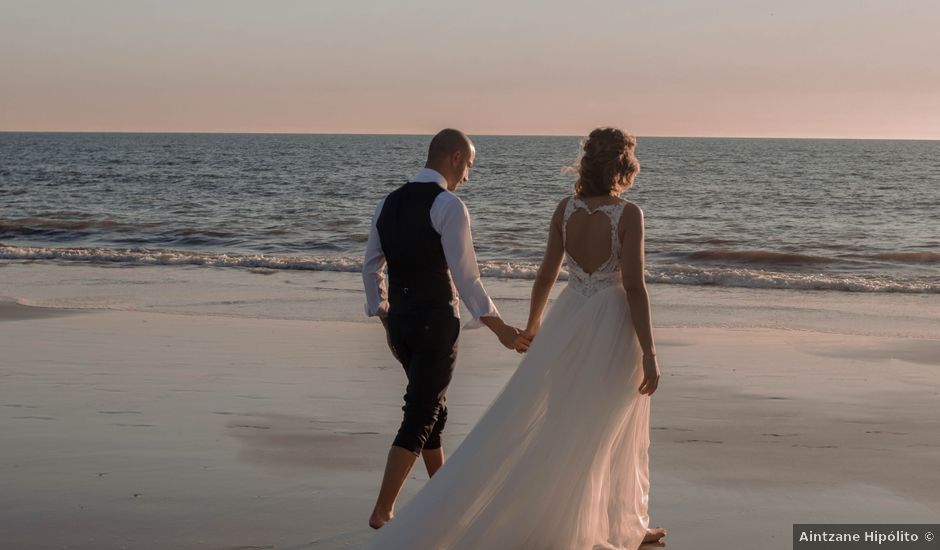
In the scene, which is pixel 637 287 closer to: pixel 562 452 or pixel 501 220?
pixel 562 452

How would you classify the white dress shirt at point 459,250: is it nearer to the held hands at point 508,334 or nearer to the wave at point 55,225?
the held hands at point 508,334

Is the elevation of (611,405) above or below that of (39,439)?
above

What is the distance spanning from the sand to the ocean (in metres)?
6.10

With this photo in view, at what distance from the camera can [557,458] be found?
167 inches

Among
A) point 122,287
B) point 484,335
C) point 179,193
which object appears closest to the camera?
point 484,335

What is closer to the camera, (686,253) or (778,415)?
(778,415)

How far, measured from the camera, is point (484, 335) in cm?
1009

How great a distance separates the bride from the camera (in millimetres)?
4188

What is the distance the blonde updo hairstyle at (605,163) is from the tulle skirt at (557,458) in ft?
1.39

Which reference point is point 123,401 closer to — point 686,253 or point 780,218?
point 686,253

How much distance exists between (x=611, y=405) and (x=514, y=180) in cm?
4554

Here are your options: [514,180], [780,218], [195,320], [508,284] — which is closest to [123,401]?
[195,320]

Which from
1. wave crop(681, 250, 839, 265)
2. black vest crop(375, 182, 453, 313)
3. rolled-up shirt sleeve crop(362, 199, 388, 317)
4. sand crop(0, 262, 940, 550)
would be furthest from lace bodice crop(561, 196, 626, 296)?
wave crop(681, 250, 839, 265)

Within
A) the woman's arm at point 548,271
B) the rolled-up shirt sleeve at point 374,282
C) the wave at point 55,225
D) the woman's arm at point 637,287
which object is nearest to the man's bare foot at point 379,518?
the rolled-up shirt sleeve at point 374,282
